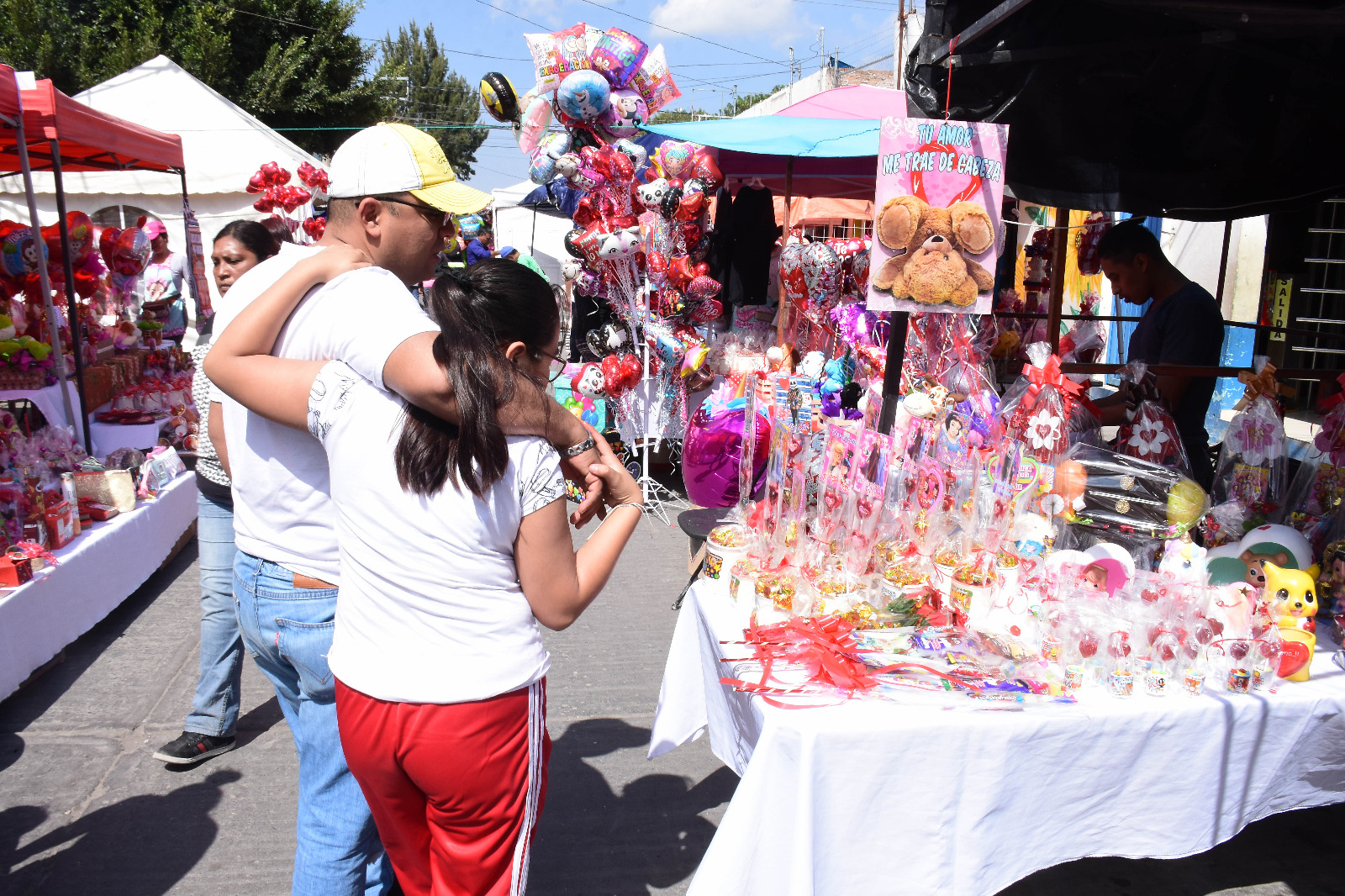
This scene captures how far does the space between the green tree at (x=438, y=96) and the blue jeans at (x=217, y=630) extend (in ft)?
101

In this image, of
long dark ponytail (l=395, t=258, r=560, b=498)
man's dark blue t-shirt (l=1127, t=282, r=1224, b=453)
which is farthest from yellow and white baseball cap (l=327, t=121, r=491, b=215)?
man's dark blue t-shirt (l=1127, t=282, r=1224, b=453)

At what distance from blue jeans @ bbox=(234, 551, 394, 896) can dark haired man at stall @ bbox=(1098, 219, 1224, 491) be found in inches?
107

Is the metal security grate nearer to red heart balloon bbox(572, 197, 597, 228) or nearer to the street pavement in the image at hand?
red heart balloon bbox(572, 197, 597, 228)

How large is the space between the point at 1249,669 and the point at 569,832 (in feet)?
5.97

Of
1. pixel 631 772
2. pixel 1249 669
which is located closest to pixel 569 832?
pixel 631 772

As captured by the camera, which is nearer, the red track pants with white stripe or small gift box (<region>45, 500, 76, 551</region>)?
the red track pants with white stripe

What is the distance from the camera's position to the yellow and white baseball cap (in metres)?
1.49

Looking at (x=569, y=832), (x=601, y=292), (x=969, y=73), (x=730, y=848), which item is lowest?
(x=569, y=832)

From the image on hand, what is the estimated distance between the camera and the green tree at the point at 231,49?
50.9 feet

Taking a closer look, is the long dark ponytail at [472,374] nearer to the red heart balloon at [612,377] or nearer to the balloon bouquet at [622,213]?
the balloon bouquet at [622,213]

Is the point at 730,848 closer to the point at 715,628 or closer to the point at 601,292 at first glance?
the point at 715,628

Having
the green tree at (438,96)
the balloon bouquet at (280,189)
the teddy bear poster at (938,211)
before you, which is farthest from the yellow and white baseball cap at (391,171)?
the green tree at (438,96)

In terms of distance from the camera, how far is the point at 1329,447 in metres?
2.41

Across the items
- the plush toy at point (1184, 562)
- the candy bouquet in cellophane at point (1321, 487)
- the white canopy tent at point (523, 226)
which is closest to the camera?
the plush toy at point (1184, 562)
